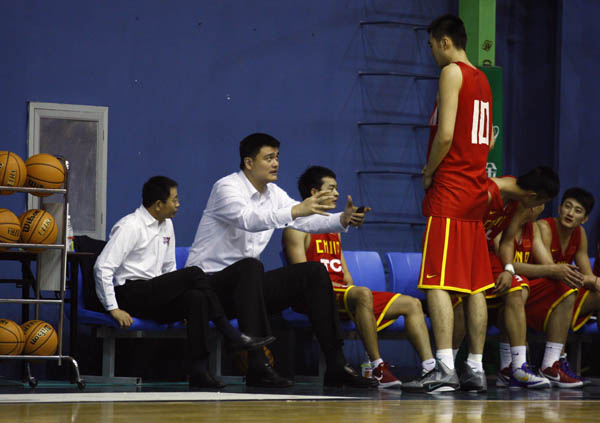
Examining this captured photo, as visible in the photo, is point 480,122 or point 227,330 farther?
point 227,330

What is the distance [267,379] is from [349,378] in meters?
0.42

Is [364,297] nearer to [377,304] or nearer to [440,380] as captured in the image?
[377,304]

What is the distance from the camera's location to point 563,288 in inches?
218

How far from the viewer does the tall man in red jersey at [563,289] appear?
5441mm

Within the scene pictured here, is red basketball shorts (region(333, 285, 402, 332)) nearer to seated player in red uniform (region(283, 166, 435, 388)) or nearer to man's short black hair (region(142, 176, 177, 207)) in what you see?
seated player in red uniform (region(283, 166, 435, 388))

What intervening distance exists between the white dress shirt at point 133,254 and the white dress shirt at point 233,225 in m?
0.22

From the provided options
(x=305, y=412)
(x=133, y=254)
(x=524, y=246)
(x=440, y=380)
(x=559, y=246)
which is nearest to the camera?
(x=305, y=412)

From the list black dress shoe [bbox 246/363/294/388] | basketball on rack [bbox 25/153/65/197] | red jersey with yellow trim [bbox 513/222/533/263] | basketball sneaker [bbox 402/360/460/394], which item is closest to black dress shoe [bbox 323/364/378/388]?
black dress shoe [bbox 246/363/294/388]

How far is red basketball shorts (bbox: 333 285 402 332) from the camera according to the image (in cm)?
516

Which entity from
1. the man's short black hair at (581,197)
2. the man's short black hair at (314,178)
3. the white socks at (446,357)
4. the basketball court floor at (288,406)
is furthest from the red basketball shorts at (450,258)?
the man's short black hair at (581,197)

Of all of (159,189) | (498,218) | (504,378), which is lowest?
(504,378)

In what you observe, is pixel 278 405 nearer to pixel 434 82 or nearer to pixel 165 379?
pixel 165 379

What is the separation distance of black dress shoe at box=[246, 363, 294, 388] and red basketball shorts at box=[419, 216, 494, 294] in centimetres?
79

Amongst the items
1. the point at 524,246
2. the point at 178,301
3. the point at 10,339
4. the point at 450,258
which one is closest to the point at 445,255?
the point at 450,258
